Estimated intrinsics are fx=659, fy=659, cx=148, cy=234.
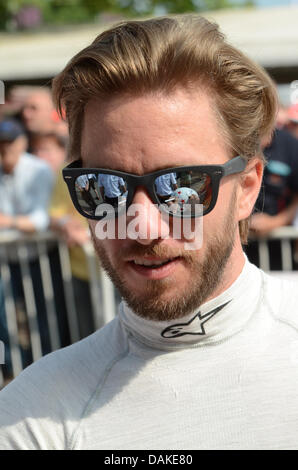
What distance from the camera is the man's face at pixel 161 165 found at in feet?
5.78

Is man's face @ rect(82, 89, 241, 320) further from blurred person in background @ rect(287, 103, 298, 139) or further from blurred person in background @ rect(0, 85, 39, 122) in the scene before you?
blurred person in background @ rect(287, 103, 298, 139)

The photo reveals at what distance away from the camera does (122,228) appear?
181 centimetres

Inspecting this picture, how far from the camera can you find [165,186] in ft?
5.77

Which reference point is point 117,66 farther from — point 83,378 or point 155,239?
point 83,378

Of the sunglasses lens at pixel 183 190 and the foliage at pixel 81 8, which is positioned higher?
the foliage at pixel 81 8

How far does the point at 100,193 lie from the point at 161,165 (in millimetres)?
206

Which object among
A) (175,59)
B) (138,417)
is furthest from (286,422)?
(175,59)

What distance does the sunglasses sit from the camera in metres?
1.76

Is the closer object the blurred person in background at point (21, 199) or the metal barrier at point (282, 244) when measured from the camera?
the metal barrier at point (282, 244)

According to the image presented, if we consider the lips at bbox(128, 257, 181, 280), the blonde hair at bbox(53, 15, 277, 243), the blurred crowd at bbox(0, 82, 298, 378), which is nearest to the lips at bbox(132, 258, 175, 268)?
the lips at bbox(128, 257, 181, 280)

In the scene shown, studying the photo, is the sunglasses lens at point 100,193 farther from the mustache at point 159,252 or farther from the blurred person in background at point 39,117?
the blurred person in background at point 39,117

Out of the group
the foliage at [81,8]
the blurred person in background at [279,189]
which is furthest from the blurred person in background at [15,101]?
the foliage at [81,8]

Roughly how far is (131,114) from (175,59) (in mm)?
223

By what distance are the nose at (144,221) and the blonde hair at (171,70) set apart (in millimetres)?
305
